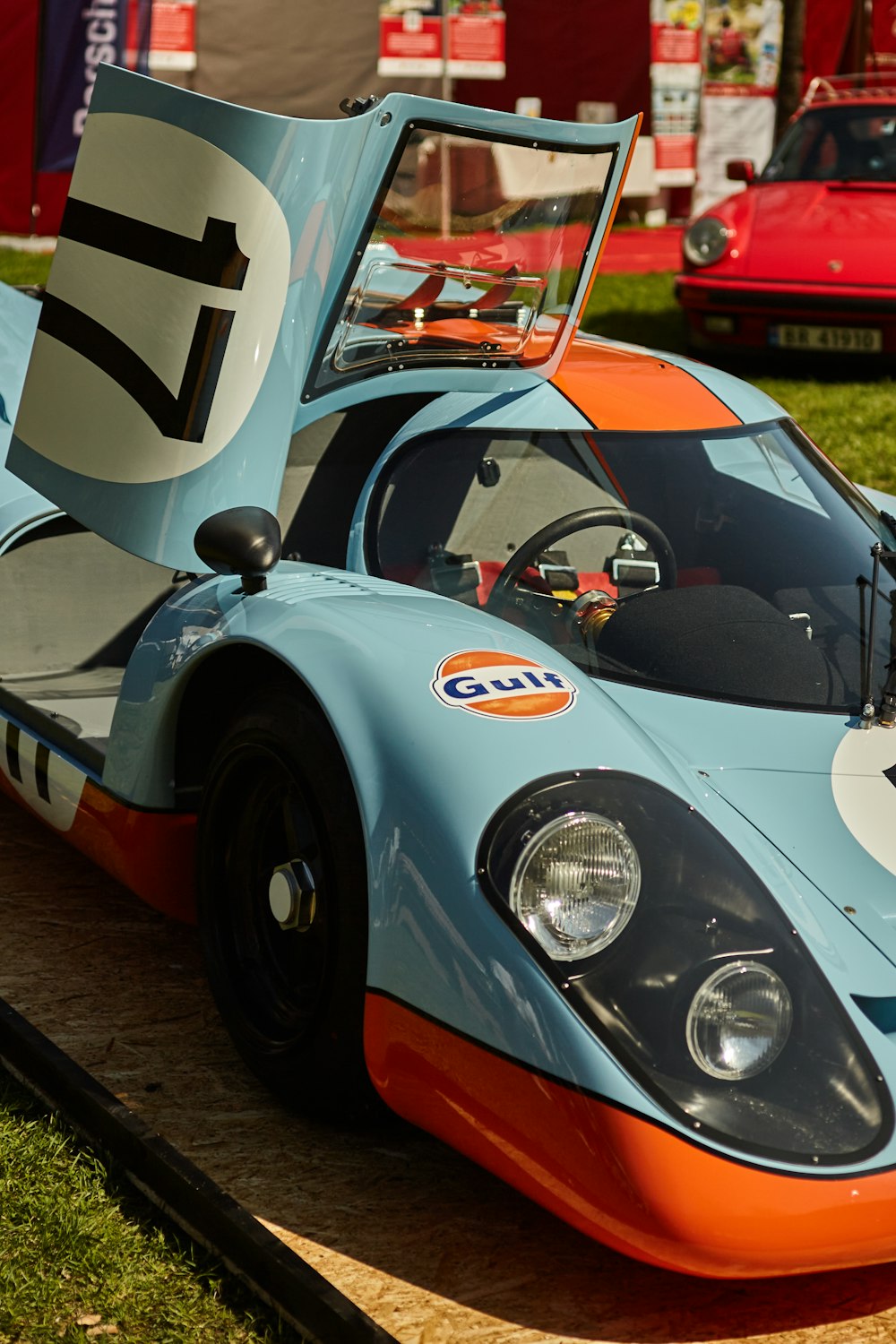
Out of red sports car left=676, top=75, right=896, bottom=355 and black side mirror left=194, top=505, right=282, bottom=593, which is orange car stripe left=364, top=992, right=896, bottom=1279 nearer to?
black side mirror left=194, top=505, right=282, bottom=593

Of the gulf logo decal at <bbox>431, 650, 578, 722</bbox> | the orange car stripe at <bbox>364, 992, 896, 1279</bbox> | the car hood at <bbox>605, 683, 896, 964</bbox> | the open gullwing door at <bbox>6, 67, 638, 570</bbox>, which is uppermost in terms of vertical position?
the open gullwing door at <bbox>6, 67, 638, 570</bbox>

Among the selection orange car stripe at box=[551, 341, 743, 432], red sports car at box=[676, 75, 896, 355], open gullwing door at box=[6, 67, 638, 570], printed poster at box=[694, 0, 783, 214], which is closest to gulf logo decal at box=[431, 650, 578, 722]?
open gullwing door at box=[6, 67, 638, 570]

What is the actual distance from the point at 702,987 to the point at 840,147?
320 inches

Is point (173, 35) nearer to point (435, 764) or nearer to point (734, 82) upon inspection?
point (734, 82)

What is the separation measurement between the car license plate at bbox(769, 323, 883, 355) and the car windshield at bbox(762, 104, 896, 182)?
1077 mm

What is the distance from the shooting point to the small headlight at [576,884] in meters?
2.00

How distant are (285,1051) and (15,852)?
147 cm

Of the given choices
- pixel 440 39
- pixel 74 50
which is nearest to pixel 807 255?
pixel 74 50

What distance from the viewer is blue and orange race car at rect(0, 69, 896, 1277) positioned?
1.94 metres

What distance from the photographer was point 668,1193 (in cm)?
186

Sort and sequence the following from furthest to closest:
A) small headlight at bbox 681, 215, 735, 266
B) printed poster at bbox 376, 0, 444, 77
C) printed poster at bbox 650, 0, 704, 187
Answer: printed poster at bbox 650, 0, 704, 187 → printed poster at bbox 376, 0, 444, 77 → small headlight at bbox 681, 215, 735, 266

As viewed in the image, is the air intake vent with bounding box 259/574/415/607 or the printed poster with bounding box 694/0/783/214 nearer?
the air intake vent with bounding box 259/574/415/607

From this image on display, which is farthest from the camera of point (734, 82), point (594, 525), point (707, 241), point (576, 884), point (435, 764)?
point (734, 82)

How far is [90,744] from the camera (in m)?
3.14
